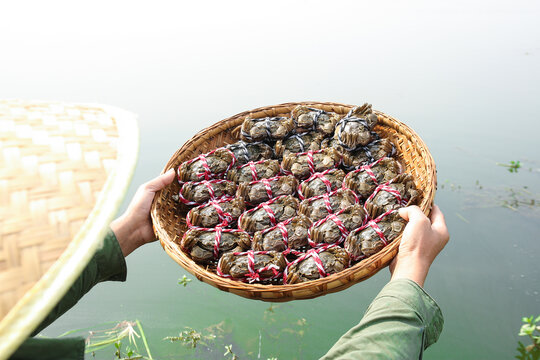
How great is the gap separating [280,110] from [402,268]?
1086 mm

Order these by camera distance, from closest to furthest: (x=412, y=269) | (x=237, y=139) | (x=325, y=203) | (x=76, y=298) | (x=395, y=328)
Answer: (x=395, y=328) → (x=412, y=269) → (x=76, y=298) → (x=325, y=203) → (x=237, y=139)

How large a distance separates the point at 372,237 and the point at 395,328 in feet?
1.41

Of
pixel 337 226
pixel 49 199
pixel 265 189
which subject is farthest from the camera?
pixel 265 189

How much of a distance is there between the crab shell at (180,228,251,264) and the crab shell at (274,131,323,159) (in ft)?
1.67

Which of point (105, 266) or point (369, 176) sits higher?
point (369, 176)

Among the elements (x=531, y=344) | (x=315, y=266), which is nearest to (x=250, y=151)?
(x=315, y=266)

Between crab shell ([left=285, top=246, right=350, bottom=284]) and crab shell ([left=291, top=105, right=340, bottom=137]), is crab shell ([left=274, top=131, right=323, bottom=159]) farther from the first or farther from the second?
crab shell ([left=285, top=246, right=350, bottom=284])

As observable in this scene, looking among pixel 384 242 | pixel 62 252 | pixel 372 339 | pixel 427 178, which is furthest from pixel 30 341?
pixel 427 178

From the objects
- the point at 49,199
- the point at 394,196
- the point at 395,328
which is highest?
the point at 49,199

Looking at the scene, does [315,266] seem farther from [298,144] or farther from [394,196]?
[298,144]

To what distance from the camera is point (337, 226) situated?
4.83 feet

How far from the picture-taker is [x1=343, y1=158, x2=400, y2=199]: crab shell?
1.62 m

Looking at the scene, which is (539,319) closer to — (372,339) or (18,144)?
(372,339)

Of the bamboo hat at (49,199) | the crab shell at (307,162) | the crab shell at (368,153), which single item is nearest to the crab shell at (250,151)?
the crab shell at (307,162)
